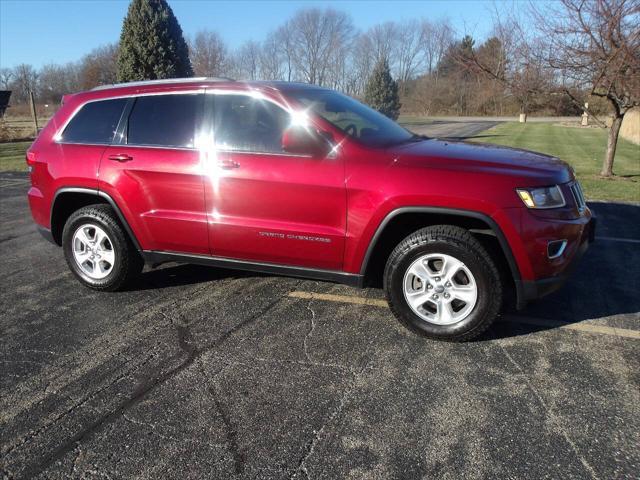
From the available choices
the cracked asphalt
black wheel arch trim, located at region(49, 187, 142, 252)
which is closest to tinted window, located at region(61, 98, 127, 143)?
black wheel arch trim, located at region(49, 187, 142, 252)

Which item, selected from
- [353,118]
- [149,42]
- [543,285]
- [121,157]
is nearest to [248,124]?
[353,118]

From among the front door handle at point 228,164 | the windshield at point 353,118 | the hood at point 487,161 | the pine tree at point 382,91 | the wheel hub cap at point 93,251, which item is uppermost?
the pine tree at point 382,91

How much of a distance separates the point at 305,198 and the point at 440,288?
1169 mm

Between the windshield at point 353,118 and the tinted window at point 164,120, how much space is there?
35.1 inches

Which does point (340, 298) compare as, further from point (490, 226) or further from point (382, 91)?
point (382, 91)

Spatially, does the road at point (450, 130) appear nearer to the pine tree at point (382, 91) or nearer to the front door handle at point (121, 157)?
the pine tree at point (382, 91)

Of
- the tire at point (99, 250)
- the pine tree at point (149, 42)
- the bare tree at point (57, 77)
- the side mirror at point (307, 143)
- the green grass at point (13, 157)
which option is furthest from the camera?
the bare tree at point (57, 77)

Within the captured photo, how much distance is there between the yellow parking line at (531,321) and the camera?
3691 mm

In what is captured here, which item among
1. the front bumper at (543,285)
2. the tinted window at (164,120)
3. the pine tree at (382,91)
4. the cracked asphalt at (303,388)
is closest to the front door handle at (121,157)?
the tinted window at (164,120)

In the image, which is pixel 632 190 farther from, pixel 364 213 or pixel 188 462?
pixel 188 462

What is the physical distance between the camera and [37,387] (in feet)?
9.94

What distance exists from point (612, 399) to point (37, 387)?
3392mm

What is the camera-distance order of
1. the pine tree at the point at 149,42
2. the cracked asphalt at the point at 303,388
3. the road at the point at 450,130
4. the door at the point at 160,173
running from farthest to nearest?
the road at the point at 450,130 < the pine tree at the point at 149,42 < the door at the point at 160,173 < the cracked asphalt at the point at 303,388

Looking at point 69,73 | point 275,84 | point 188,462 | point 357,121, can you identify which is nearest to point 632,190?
point 357,121
